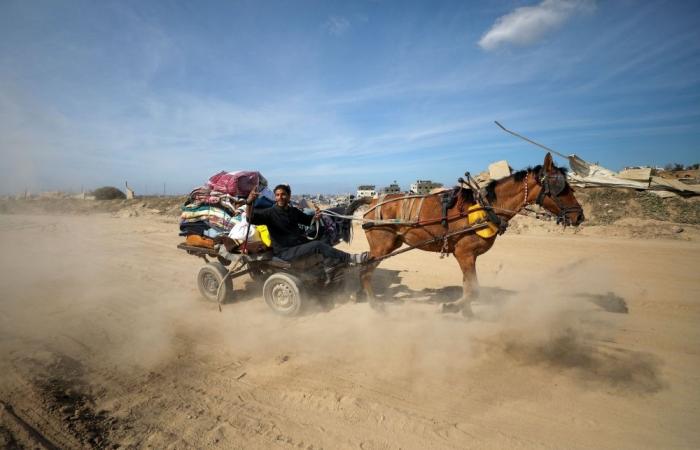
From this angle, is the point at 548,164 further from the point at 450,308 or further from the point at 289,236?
the point at 289,236

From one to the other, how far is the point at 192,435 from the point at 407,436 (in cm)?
178

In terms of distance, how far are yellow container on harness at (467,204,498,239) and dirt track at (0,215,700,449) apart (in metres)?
1.32

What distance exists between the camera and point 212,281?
6191 mm

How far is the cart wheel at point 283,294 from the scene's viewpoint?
16.9ft

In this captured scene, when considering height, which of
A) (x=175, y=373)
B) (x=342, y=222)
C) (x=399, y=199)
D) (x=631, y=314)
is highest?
(x=399, y=199)

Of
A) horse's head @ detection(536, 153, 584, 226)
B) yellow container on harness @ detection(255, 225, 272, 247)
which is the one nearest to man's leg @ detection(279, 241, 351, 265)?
yellow container on harness @ detection(255, 225, 272, 247)

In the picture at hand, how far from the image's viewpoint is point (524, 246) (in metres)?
11.0

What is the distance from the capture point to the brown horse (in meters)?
4.79

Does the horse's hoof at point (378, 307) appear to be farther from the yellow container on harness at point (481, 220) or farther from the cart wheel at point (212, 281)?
the cart wheel at point (212, 281)

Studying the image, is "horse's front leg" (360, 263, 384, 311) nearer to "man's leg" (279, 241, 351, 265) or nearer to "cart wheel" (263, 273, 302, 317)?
"man's leg" (279, 241, 351, 265)

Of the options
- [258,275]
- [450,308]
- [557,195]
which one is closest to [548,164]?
[557,195]

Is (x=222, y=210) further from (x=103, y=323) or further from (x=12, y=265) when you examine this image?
(x=12, y=265)

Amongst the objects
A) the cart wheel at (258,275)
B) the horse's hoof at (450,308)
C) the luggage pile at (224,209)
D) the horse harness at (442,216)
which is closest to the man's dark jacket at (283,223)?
the luggage pile at (224,209)

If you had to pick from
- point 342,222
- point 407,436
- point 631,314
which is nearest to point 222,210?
point 342,222
